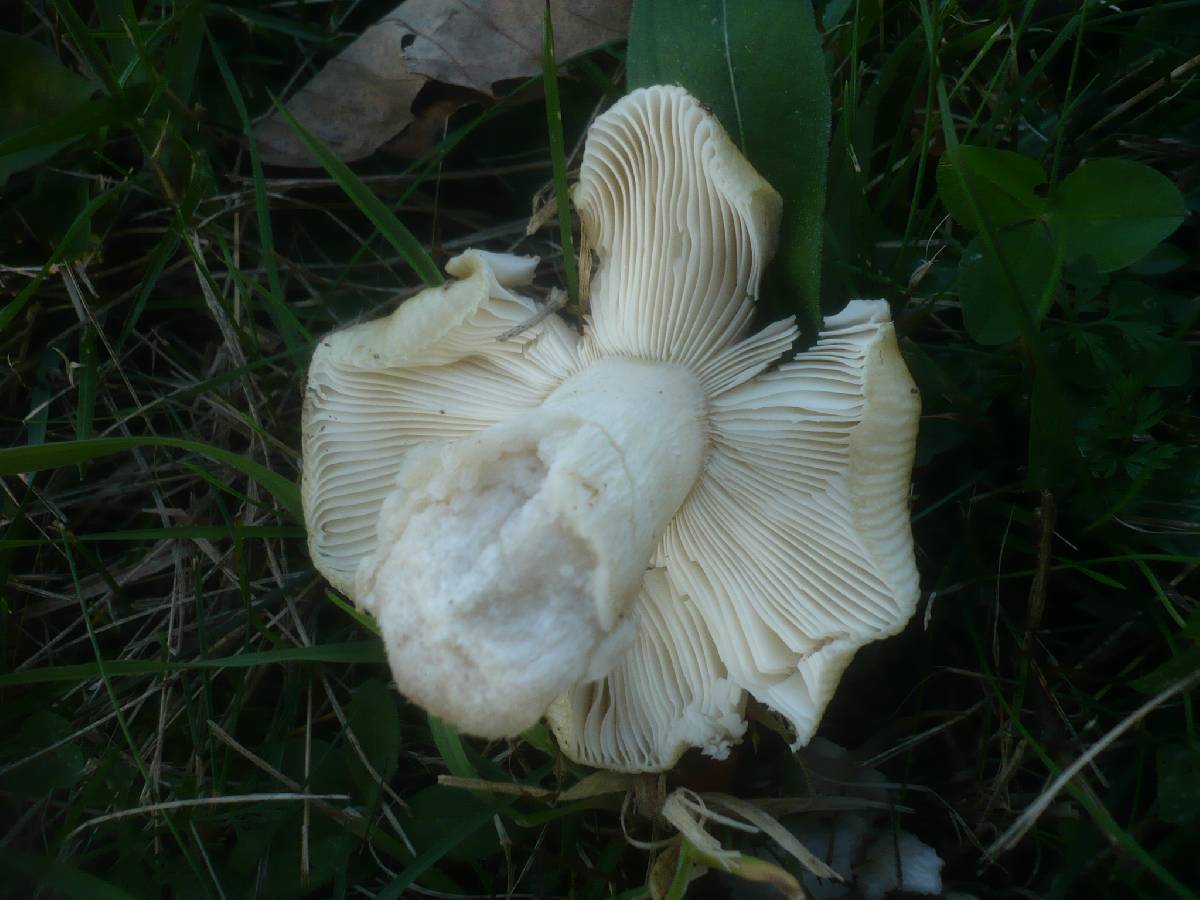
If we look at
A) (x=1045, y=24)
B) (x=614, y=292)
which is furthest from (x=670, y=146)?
(x=1045, y=24)

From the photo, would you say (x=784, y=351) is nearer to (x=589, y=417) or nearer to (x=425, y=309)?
(x=589, y=417)

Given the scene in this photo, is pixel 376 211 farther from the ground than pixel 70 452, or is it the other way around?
pixel 376 211

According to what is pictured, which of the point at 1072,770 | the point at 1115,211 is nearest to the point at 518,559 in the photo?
the point at 1072,770

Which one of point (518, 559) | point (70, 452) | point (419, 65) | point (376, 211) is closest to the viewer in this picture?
point (518, 559)

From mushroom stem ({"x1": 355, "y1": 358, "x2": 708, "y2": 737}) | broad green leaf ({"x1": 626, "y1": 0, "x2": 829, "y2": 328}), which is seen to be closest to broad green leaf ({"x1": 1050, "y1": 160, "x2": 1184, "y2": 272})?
broad green leaf ({"x1": 626, "y1": 0, "x2": 829, "y2": 328})

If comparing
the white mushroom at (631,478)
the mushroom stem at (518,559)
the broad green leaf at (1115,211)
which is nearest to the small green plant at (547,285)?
the broad green leaf at (1115,211)

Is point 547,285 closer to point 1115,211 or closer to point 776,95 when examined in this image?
point 776,95

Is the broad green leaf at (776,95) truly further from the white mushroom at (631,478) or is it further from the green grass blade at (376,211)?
the green grass blade at (376,211)
